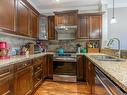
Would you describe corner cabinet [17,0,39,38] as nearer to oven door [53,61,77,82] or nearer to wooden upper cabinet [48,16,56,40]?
wooden upper cabinet [48,16,56,40]

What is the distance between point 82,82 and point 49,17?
2.47 m

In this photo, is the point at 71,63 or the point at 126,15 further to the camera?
the point at 126,15

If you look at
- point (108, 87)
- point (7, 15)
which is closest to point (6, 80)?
point (7, 15)

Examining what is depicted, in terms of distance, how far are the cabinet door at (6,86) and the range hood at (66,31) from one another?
2.73m

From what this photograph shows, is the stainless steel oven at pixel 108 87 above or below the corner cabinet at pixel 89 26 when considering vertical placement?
below

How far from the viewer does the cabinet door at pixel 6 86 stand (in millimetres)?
1619

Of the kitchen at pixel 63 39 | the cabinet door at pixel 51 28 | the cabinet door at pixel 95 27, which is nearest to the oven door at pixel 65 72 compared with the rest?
the kitchen at pixel 63 39

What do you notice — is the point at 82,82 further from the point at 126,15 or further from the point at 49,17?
the point at 126,15

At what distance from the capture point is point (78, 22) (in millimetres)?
4285

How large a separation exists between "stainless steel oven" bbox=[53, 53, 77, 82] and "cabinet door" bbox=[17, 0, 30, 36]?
1.34 metres

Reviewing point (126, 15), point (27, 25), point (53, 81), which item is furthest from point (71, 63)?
point (126, 15)

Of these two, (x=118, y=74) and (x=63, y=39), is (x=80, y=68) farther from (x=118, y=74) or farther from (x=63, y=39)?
(x=118, y=74)

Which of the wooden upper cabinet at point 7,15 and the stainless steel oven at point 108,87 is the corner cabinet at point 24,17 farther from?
the stainless steel oven at point 108,87

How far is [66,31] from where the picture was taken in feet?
14.7
